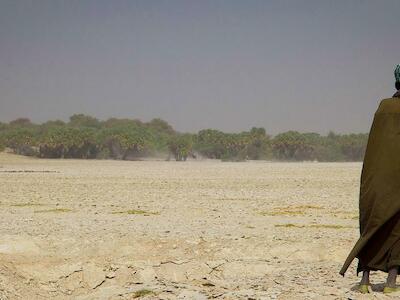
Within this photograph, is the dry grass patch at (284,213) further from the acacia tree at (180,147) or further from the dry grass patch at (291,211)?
the acacia tree at (180,147)

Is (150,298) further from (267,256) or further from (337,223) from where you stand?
(337,223)

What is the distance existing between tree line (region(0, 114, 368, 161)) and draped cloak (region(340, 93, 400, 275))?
75.5 meters

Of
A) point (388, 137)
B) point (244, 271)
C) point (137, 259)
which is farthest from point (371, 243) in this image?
point (137, 259)

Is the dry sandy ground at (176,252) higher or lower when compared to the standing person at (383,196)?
lower

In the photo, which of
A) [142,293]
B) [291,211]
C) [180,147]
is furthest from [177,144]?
[142,293]

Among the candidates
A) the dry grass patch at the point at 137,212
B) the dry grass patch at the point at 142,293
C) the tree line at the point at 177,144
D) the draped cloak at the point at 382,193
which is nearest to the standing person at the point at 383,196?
the draped cloak at the point at 382,193

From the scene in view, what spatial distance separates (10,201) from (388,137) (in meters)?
16.4

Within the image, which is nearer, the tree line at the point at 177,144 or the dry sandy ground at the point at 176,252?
the dry sandy ground at the point at 176,252

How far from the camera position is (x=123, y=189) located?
26.7 metres

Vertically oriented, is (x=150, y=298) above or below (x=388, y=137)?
below

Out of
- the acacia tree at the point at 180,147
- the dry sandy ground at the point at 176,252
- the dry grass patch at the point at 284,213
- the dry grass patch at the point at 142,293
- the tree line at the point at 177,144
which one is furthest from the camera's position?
the acacia tree at the point at 180,147

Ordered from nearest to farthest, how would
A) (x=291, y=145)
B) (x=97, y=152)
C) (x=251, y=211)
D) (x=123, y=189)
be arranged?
(x=251, y=211), (x=123, y=189), (x=97, y=152), (x=291, y=145)

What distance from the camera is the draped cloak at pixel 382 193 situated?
6.45m

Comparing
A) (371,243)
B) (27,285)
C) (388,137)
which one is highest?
(388,137)
